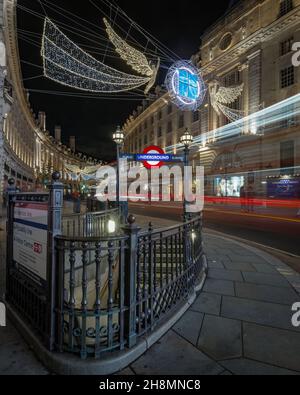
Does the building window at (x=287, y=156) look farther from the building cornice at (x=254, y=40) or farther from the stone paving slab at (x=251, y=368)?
the stone paving slab at (x=251, y=368)

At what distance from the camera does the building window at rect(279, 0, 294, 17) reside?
28719 millimetres

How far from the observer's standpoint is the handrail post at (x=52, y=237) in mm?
3029

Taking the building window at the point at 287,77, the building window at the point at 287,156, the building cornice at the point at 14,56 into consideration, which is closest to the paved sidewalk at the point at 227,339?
the building cornice at the point at 14,56

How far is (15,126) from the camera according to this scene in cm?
4494

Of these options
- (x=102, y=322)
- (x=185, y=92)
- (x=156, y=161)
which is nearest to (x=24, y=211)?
(x=102, y=322)

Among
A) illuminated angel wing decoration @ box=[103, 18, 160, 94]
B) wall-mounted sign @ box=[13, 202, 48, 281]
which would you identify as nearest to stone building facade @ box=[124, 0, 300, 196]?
illuminated angel wing decoration @ box=[103, 18, 160, 94]

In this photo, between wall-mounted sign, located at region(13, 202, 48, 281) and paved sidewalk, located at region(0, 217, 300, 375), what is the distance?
86 centimetres

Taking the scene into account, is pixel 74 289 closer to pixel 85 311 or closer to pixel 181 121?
pixel 85 311

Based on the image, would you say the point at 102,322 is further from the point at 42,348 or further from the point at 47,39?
the point at 47,39

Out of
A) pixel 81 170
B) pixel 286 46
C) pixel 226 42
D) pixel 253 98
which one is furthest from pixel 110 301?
pixel 81 170

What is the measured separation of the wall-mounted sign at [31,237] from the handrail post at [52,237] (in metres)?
0.19

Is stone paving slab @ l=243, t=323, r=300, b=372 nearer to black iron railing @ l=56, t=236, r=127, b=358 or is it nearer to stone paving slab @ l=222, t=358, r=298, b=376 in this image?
stone paving slab @ l=222, t=358, r=298, b=376

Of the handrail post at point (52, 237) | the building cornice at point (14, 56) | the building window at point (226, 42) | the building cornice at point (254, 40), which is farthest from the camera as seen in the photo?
the building window at point (226, 42)
